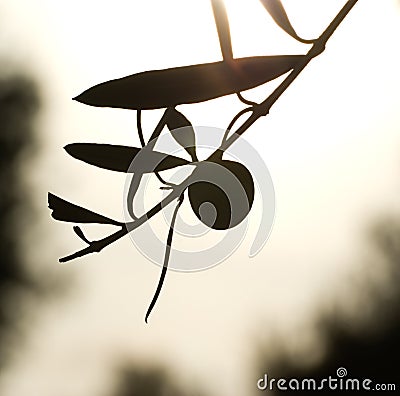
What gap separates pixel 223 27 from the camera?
1.05ft

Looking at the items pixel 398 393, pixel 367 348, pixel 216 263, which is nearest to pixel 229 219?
pixel 216 263

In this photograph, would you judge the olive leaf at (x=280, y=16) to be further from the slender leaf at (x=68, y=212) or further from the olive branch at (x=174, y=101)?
the slender leaf at (x=68, y=212)

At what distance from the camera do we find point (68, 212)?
32 cm

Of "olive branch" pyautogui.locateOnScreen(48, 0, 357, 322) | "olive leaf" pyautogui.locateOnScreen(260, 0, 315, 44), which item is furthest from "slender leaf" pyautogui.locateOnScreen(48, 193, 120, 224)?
"olive leaf" pyautogui.locateOnScreen(260, 0, 315, 44)

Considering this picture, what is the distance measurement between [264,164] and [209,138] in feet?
0.07

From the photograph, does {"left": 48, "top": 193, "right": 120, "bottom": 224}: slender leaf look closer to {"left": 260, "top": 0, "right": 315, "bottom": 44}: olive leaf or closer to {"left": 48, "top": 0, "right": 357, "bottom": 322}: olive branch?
{"left": 48, "top": 0, "right": 357, "bottom": 322}: olive branch

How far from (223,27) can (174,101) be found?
35 millimetres

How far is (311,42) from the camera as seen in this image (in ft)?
1.08

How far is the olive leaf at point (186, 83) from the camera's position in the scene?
303 mm

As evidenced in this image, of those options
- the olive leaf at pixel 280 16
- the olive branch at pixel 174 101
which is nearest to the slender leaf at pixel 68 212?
the olive branch at pixel 174 101

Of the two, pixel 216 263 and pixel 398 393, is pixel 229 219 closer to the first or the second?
pixel 216 263

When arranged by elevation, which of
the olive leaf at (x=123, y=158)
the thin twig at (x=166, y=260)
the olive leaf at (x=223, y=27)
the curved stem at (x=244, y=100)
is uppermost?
the olive leaf at (x=223, y=27)

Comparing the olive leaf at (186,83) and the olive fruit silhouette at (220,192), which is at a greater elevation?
the olive leaf at (186,83)

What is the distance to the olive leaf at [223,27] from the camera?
32 centimetres
